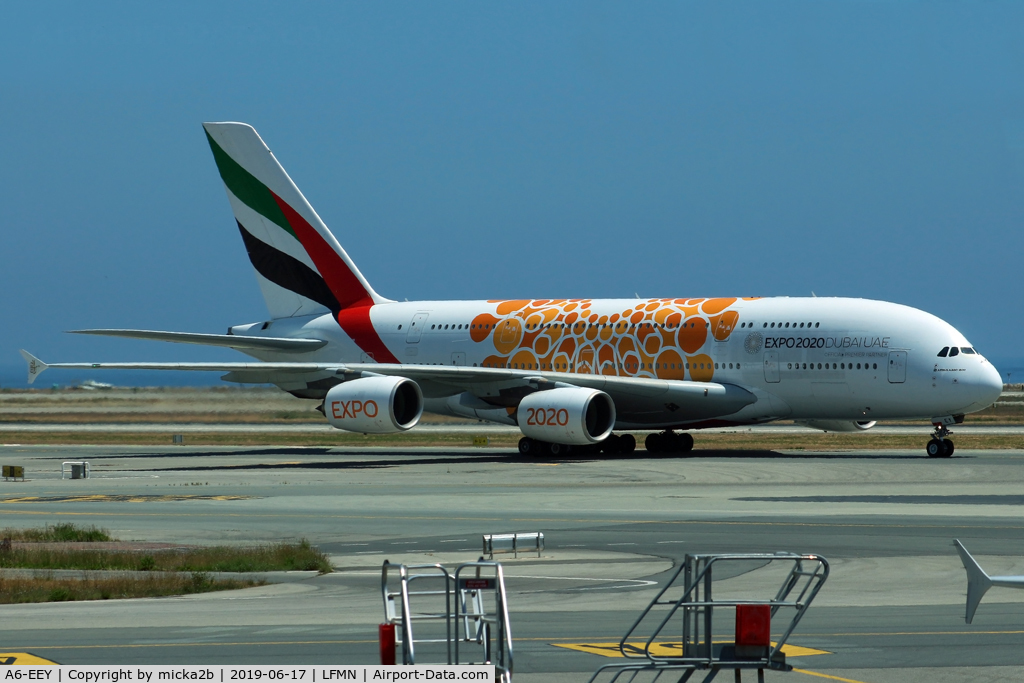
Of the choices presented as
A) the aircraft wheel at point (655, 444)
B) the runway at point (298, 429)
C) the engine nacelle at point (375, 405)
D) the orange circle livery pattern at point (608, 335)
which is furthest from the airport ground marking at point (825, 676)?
the runway at point (298, 429)

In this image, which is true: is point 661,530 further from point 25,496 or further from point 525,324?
point 525,324

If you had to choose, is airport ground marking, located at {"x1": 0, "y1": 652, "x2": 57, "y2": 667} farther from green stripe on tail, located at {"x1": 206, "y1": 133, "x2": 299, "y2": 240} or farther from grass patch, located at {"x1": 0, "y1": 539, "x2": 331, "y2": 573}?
green stripe on tail, located at {"x1": 206, "y1": 133, "x2": 299, "y2": 240}

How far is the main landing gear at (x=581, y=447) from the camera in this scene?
46688mm

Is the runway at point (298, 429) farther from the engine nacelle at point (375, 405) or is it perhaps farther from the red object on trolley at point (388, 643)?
the red object on trolley at point (388, 643)

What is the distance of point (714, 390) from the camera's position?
45125 millimetres

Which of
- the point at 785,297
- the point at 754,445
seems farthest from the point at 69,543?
Result: the point at 754,445

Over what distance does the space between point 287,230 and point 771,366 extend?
20.7 m

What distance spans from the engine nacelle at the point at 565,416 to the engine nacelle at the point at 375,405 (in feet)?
12.4

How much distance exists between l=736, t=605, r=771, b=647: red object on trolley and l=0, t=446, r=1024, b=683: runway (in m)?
2.82

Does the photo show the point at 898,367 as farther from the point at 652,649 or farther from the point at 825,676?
the point at 825,676

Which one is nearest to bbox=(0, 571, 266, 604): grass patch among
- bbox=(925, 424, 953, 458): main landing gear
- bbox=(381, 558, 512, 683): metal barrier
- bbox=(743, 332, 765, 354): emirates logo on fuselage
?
bbox=(381, 558, 512, 683): metal barrier

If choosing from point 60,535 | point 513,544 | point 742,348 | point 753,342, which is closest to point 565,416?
point 742,348

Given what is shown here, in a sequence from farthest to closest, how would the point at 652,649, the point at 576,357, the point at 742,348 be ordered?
the point at 576,357 < the point at 742,348 < the point at 652,649
